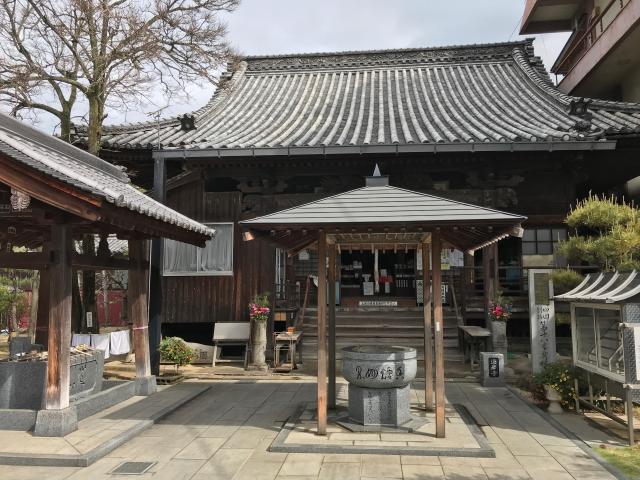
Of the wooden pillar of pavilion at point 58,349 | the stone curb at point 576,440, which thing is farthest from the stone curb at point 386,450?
the wooden pillar of pavilion at point 58,349

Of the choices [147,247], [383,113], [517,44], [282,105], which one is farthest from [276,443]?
[517,44]

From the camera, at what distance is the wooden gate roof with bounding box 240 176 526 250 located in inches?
240

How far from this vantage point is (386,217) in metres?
6.28

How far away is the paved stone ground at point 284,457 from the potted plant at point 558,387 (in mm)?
415

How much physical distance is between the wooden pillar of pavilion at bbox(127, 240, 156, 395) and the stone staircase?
180 inches

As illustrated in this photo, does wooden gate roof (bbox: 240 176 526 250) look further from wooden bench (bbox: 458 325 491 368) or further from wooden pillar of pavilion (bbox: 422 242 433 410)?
wooden bench (bbox: 458 325 491 368)

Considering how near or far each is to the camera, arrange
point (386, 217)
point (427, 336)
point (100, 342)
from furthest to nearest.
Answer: point (100, 342) → point (427, 336) → point (386, 217)

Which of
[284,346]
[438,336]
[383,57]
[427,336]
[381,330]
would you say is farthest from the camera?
[383,57]

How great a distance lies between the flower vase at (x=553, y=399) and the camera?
26.7ft

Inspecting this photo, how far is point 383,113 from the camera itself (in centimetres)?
1423

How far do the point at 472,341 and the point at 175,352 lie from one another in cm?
707

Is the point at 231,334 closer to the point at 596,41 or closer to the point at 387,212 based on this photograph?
the point at 387,212

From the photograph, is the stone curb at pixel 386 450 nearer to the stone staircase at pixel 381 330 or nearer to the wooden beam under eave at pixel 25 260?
the wooden beam under eave at pixel 25 260

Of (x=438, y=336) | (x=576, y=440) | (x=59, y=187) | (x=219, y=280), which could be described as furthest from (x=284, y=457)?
(x=219, y=280)
